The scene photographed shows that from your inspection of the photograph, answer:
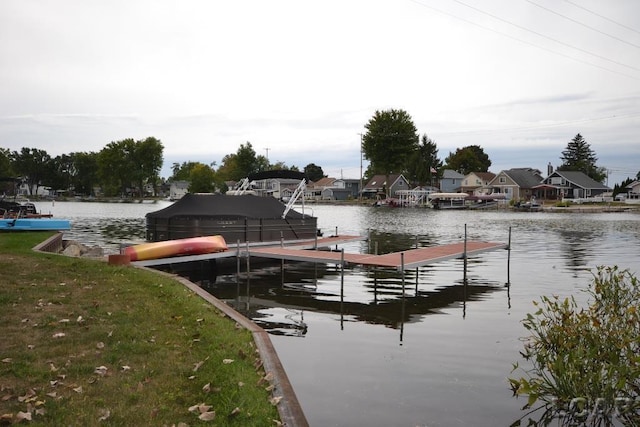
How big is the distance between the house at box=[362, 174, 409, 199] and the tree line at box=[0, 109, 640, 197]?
2154mm

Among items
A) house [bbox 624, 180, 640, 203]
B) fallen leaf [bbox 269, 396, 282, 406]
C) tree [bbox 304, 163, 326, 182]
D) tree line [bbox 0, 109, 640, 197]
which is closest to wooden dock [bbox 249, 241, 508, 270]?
fallen leaf [bbox 269, 396, 282, 406]

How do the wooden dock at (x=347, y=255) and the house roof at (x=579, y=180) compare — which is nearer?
the wooden dock at (x=347, y=255)

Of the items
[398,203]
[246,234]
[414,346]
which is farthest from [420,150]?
[414,346]

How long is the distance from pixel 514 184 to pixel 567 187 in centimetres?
1105

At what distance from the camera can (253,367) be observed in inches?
300

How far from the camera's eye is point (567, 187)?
11144cm

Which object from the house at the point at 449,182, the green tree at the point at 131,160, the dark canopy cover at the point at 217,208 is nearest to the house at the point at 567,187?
the house at the point at 449,182

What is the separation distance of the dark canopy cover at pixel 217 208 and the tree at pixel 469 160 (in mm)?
131832

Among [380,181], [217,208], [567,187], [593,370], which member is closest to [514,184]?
[567,187]

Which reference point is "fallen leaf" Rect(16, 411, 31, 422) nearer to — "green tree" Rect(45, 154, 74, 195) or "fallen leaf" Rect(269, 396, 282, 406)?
"fallen leaf" Rect(269, 396, 282, 406)

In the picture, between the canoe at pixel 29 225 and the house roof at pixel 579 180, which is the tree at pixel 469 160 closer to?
the house roof at pixel 579 180

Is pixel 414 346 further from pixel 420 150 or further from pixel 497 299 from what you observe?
pixel 420 150

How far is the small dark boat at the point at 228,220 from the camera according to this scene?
22.0 metres

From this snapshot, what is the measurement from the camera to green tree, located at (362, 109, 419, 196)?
376 feet
